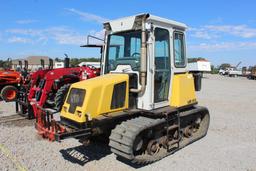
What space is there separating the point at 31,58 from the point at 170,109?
62.0 m

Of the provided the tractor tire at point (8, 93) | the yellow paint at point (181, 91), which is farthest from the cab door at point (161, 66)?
the tractor tire at point (8, 93)

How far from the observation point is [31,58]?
6331 centimetres


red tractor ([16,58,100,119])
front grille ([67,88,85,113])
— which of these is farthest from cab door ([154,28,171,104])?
red tractor ([16,58,100,119])

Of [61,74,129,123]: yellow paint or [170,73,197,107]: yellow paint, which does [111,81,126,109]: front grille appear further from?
[170,73,197,107]: yellow paint

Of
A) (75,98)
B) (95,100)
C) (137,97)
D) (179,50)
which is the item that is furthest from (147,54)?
(75,98)

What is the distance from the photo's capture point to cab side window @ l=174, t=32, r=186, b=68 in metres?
6.52

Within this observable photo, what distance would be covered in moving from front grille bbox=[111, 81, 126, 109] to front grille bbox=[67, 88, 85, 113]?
2.01 ft

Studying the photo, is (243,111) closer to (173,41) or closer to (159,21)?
(173,41)

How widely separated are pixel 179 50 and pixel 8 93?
10201 millimetres

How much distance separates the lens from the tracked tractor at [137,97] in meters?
5.13

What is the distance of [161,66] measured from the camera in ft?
20.2

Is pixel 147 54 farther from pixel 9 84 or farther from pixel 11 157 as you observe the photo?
pixel 9 84

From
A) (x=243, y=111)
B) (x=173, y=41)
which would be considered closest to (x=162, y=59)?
(x=173, y=41)

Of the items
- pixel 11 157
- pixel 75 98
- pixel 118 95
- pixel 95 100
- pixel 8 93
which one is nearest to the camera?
pixel 95 100
